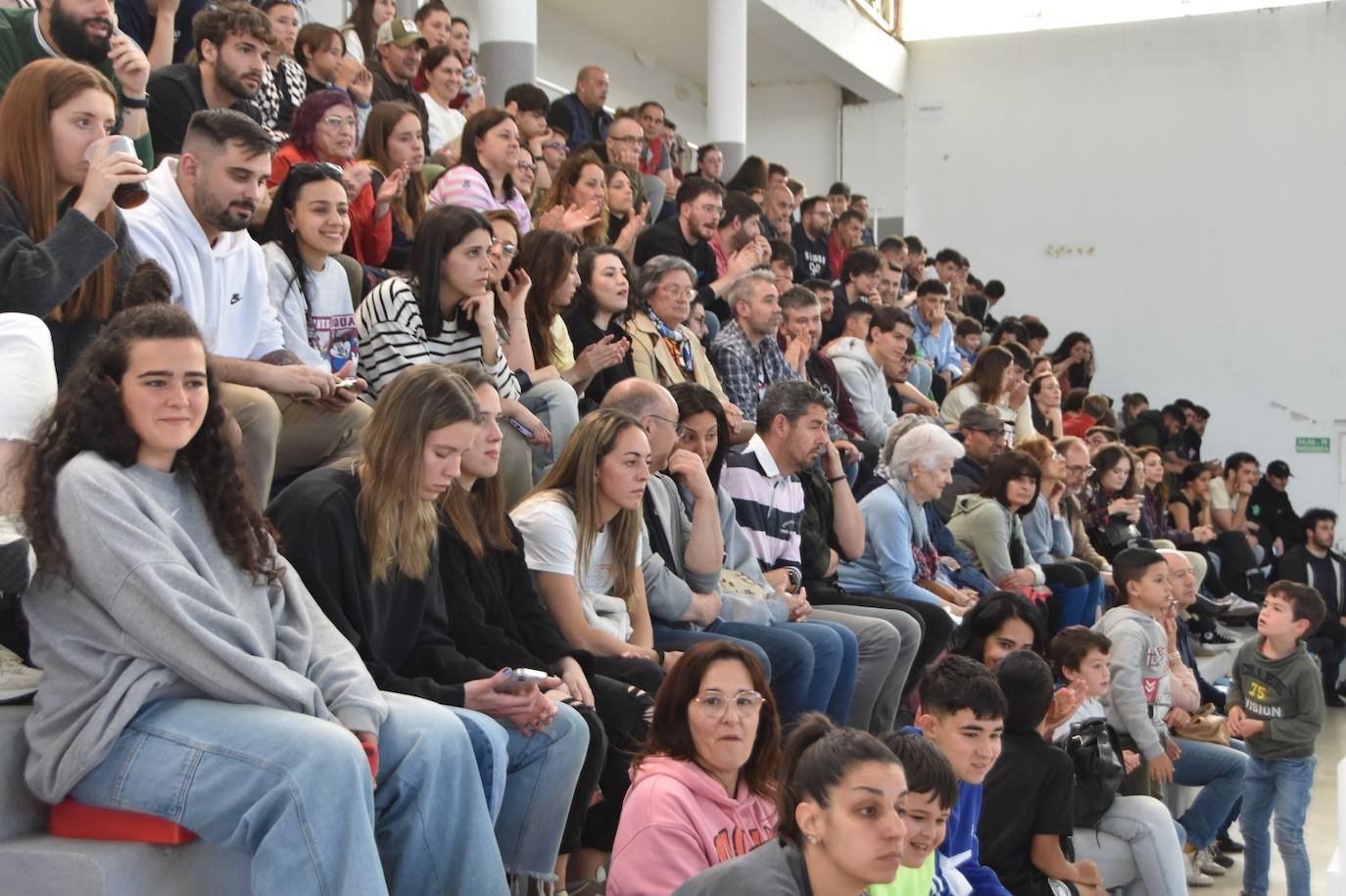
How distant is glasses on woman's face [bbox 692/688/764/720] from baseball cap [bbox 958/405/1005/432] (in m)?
4.34

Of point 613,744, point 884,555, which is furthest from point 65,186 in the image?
point 884,555

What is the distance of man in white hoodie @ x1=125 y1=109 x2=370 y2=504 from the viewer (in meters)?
3.37

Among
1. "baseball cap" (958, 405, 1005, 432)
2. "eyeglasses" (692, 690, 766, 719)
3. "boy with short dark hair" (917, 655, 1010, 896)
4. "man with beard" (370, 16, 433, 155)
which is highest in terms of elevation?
"man with beard" (370, 16, 433, 155)

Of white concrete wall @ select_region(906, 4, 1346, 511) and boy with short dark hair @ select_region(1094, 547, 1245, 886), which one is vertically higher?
white concrete wall @ select_region(906, 4, 1346, 511)

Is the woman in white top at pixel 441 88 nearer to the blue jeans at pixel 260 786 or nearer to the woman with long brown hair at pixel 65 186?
the woman with long brown hair at pixel 65 186

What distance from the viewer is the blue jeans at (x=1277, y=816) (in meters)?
5.94

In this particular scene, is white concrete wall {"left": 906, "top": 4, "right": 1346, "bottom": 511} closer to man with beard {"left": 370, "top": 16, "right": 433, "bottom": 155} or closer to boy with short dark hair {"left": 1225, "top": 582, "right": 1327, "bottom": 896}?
boy with short dark hair {"left": 1225, "top": 582, "right": 1327, "bottom": 896}

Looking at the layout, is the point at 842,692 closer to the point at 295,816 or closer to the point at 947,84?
the point at 295,816

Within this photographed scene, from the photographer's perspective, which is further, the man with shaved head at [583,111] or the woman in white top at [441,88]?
the man with shaved head at [583,111]

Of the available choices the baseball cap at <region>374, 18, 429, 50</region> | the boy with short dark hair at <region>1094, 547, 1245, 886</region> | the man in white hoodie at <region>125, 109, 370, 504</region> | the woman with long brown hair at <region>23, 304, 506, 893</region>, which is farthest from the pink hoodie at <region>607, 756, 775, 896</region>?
the baseball cap at <region>374, 18, 429, 50</region>

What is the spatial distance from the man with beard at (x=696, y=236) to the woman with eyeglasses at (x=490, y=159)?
1.40 meters

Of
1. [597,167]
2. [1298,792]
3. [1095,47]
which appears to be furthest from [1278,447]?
[597,167]

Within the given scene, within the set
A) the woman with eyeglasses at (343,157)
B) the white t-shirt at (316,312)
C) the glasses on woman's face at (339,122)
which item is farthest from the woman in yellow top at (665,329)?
the white t-shirt at (316,312)

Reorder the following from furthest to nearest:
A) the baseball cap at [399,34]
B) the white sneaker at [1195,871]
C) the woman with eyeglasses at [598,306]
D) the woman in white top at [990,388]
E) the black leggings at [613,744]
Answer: the woman in white top at [990,388] → the baseball cap at [399,34] → the white sneaker at [1195,871] → the woman with eyeglasses at [598,306] → the black leggings at [613,744]
